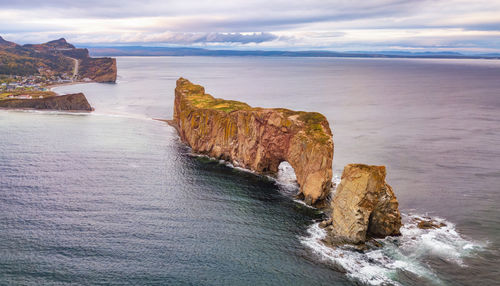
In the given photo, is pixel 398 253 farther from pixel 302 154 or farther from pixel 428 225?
pixel 302 154

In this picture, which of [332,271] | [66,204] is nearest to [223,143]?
[66,204]

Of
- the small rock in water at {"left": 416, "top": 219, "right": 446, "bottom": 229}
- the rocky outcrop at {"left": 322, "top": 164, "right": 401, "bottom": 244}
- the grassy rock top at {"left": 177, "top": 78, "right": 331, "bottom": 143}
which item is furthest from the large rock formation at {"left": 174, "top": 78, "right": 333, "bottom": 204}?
the small rock in water at {"left": 416, "top": 219, "right": 446, "bottom": 229}

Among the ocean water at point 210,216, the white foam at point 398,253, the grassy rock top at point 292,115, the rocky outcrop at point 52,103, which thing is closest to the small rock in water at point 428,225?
the white foam at point 398,253

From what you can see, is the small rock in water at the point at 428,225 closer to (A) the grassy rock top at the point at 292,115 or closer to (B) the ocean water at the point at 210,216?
(B) the ocean water at the point at 210,216

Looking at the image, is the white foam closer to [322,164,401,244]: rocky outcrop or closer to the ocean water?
the ocean water

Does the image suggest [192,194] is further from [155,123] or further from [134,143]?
[155,123]
